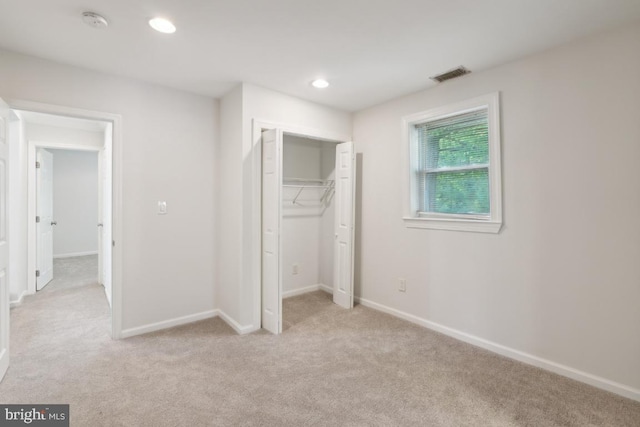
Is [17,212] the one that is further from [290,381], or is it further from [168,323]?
[290,381]

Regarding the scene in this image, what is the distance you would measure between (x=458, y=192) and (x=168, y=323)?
3.10 meters

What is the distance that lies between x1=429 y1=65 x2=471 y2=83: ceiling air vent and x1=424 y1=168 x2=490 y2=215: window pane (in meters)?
0.85

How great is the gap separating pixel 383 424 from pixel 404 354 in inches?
34.4

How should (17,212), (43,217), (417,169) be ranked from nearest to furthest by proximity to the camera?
(417,169) → (17,212) → (43,217)

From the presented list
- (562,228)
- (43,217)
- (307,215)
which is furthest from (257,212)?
(43,217)

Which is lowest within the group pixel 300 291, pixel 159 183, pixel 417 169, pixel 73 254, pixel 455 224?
pixel 300 291

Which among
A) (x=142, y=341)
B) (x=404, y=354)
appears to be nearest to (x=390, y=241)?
(x=404, y=354)

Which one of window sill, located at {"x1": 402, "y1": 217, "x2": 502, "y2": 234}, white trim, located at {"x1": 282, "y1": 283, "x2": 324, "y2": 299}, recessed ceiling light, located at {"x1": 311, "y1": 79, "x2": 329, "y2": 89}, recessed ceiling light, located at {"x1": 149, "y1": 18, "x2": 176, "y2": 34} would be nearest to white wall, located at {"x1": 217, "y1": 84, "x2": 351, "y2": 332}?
recessed ceiling light, located at {"x1": 311, "y1": 79, "x2": 329, "y2": 89}

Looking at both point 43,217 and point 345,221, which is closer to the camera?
point 345,221

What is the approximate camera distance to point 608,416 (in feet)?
6.00

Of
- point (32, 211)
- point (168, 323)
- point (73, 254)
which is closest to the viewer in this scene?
point (168, 323)

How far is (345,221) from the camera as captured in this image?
3.61 m

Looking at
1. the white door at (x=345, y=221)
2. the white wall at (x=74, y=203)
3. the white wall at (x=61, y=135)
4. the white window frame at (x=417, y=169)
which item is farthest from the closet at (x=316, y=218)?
the white wall at (x=74, y=203)

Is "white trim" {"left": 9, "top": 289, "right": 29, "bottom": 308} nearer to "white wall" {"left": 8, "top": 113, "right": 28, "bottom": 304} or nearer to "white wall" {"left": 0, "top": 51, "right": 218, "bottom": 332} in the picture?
"white wall" {"left": 8, "top": 113, "right": 28, "bottom": 304}
